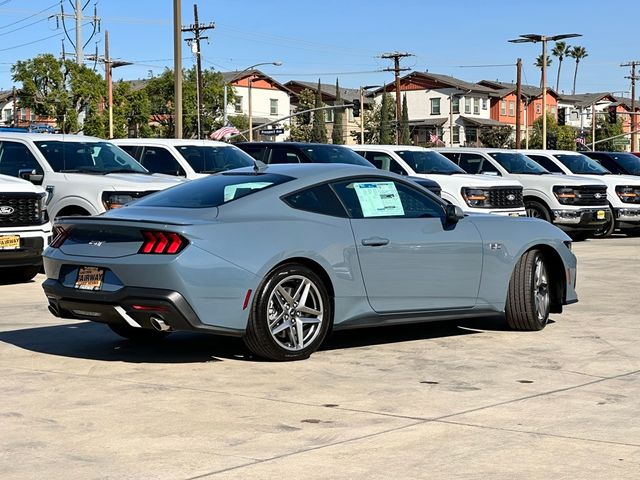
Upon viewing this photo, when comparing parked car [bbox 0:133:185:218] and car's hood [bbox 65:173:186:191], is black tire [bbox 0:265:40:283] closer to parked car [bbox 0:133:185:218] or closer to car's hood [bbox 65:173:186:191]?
parked car [bbox 0:133:185:218]

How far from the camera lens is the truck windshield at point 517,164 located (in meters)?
23.5

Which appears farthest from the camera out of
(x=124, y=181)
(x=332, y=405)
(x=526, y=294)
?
(x=124, y=181)

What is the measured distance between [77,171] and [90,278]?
25.8 feet

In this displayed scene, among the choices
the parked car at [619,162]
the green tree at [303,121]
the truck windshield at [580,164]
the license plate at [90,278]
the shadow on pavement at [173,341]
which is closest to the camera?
the license plate at [90,278]

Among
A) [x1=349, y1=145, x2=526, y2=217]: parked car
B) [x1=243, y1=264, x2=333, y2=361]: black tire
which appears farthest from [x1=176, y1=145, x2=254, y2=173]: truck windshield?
[x1=243, y1=264, x2=333, y2=361]: black tire

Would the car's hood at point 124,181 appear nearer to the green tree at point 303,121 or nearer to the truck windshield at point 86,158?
the truck windshield at point 86,158

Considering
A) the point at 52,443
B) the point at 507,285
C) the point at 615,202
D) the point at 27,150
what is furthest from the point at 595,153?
the point at 52,443

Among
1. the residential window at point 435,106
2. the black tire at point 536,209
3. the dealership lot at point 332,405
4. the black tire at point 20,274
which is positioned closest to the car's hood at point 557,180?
the black tire at point 536,209

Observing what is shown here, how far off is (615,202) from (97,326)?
16238mm

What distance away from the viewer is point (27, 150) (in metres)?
15.7

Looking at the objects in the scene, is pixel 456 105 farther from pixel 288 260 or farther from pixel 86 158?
pixel 288 260

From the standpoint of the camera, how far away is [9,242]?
13.2 metres

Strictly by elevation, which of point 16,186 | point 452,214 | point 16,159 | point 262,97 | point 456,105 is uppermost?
point 262,97

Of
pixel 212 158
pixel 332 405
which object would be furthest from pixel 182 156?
pixel 332 405
